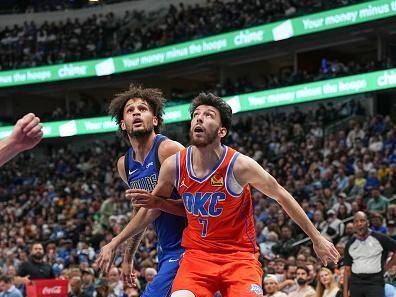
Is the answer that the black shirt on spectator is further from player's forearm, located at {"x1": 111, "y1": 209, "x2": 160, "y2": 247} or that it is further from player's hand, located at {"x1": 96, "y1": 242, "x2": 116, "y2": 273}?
player's hand, located at {"x1": 96, "y1": 242, "x2": 116, "y2": 273}

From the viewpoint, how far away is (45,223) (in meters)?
22.5

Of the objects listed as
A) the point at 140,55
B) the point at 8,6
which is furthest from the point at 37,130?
the point at 8,6

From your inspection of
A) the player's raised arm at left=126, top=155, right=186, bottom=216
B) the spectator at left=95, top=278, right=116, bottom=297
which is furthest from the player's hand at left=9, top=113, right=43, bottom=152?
the spectator at left=95, top=278, right=116, bottom=297

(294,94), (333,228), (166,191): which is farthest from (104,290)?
(294,94)

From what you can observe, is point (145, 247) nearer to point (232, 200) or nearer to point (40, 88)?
point (232, 200)

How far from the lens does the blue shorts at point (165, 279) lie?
18.9 ft

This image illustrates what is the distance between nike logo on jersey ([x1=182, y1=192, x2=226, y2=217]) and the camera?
550cm

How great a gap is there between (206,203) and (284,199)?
574 millimetres

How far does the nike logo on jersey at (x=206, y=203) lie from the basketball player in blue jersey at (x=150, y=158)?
28 cm

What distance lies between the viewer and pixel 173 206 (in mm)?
5727

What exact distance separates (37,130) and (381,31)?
21.3 metres

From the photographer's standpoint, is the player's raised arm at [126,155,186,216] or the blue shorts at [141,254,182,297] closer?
the player's raised arm at [126,155,186,216]

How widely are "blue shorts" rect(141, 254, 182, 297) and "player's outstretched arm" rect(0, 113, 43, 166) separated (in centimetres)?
280

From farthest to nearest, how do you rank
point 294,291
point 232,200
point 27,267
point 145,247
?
point 145,247
point 27,267
point 294,291
point 232,200
